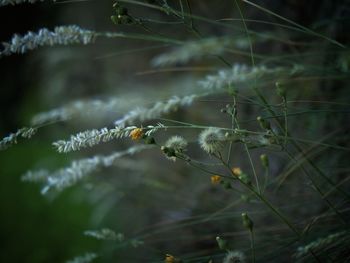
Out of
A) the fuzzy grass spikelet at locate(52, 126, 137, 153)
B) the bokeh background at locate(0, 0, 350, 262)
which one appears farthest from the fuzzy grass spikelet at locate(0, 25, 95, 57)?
the fuzzy grass spikelet at locate(52, 126, 137, 153)

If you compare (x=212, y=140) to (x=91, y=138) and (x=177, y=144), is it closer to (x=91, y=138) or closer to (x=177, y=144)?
(x=177, y=144)

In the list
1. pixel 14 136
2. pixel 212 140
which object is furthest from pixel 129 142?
pixel 212 140

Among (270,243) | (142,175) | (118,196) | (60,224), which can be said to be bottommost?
(60,224)

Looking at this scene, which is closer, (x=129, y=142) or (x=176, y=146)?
(x=176, y=146)

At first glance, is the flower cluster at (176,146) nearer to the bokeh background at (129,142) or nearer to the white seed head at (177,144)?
the white seed head at (177,144)

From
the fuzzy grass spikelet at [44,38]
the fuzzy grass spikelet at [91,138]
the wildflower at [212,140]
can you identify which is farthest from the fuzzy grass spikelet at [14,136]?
the wildflower at [212,140]

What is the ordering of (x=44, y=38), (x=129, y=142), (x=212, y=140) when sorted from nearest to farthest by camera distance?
(x=212, y=140), (x=44, y=38), (x=129, y=142)

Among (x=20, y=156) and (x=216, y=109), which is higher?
(x=216, y=109)

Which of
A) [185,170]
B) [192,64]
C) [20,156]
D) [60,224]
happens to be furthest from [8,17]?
[185,170]

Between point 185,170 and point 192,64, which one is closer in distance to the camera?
point 185,170

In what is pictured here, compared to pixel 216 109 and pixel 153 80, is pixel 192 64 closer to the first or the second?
pixel 153 80

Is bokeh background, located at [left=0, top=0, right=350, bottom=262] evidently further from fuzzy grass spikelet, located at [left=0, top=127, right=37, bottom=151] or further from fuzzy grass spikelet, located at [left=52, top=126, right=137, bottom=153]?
fuzzy grass spikelet, located at [left=0, top=127, right=37, bottom=151]
